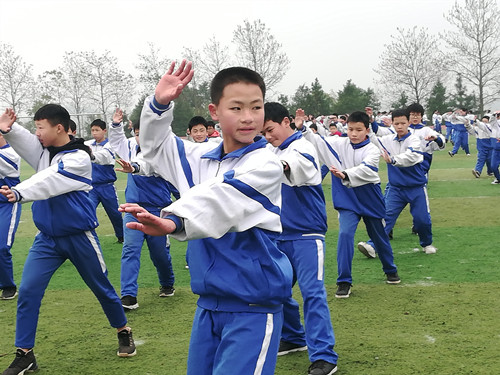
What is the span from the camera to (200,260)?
2.83 meters

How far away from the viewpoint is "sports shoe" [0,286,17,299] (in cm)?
722

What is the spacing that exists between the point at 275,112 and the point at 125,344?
7.91ft

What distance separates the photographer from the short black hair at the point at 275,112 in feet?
16.3

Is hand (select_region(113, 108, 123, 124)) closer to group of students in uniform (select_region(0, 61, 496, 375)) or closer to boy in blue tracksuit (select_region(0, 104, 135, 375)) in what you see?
group of students in uniform (select_region(0, 61, 496, 375))

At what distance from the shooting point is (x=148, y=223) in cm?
231

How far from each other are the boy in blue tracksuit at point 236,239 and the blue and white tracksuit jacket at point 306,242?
1.70 meters

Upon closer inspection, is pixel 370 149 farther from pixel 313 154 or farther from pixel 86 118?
pixel 86 118

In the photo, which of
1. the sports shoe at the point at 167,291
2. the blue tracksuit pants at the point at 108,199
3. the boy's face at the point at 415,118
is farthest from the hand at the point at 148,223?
the boy's face at the point at 415,118

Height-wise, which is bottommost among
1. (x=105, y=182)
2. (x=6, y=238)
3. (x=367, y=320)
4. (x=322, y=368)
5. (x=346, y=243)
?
(x=367, y=320)

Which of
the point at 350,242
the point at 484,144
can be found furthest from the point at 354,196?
the point at 484,144

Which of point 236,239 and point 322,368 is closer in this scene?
point 236,239

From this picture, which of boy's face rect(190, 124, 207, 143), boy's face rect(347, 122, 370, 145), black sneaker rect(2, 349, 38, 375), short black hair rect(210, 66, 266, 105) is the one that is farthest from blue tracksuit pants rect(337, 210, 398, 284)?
short black hair rect(210, 66, 266, 105)

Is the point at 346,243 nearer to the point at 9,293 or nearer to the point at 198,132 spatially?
the point at 198,132

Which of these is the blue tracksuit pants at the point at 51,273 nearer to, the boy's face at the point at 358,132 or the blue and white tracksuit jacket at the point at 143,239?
the blue and white tracksuit jacket at the point at 143,239
